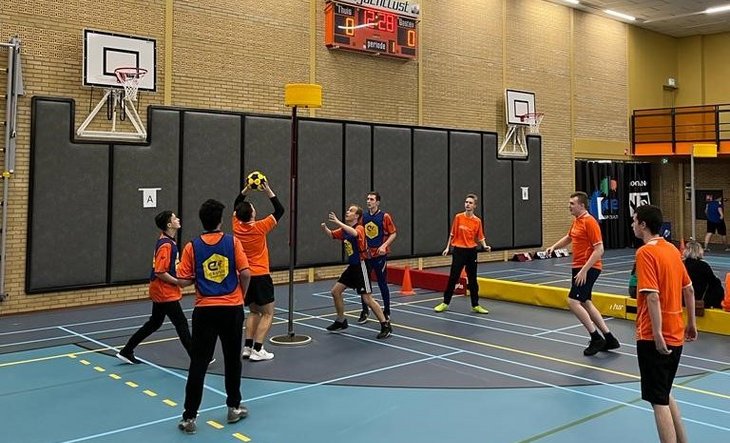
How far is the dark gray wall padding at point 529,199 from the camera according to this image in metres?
18.7

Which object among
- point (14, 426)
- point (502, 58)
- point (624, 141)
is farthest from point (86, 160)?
point (624, 141)

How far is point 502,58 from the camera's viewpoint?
18.8 m

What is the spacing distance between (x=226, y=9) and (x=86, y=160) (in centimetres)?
450

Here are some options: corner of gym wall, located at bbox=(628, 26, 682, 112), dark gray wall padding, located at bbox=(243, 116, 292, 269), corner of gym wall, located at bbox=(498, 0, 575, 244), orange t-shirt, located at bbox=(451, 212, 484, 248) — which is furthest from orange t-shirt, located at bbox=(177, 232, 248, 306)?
corner of gym wall, located at bbox=(628, 26, 682, 112)

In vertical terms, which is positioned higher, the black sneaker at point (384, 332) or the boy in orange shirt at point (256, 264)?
the boy in orange shirt at point (256, 264)

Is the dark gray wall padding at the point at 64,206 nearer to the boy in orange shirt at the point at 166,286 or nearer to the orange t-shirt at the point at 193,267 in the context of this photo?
the boy in orange shirt at the point at 166,286

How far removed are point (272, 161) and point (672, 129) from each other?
53.1ft

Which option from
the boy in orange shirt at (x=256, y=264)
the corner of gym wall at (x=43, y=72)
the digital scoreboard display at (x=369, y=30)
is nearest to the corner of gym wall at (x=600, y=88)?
the digital scoreboard display at (x=369, y=30)

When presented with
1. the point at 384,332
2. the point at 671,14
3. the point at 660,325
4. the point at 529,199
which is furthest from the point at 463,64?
the point at 660,325

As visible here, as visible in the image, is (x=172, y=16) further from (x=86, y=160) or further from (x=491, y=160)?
(x=491, y=160)

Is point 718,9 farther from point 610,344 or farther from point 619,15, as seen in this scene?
point 610,344

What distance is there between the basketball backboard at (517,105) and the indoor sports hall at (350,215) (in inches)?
5.0

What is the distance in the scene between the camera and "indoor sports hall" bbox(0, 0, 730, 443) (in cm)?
548

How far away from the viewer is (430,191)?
16469 millimetres
